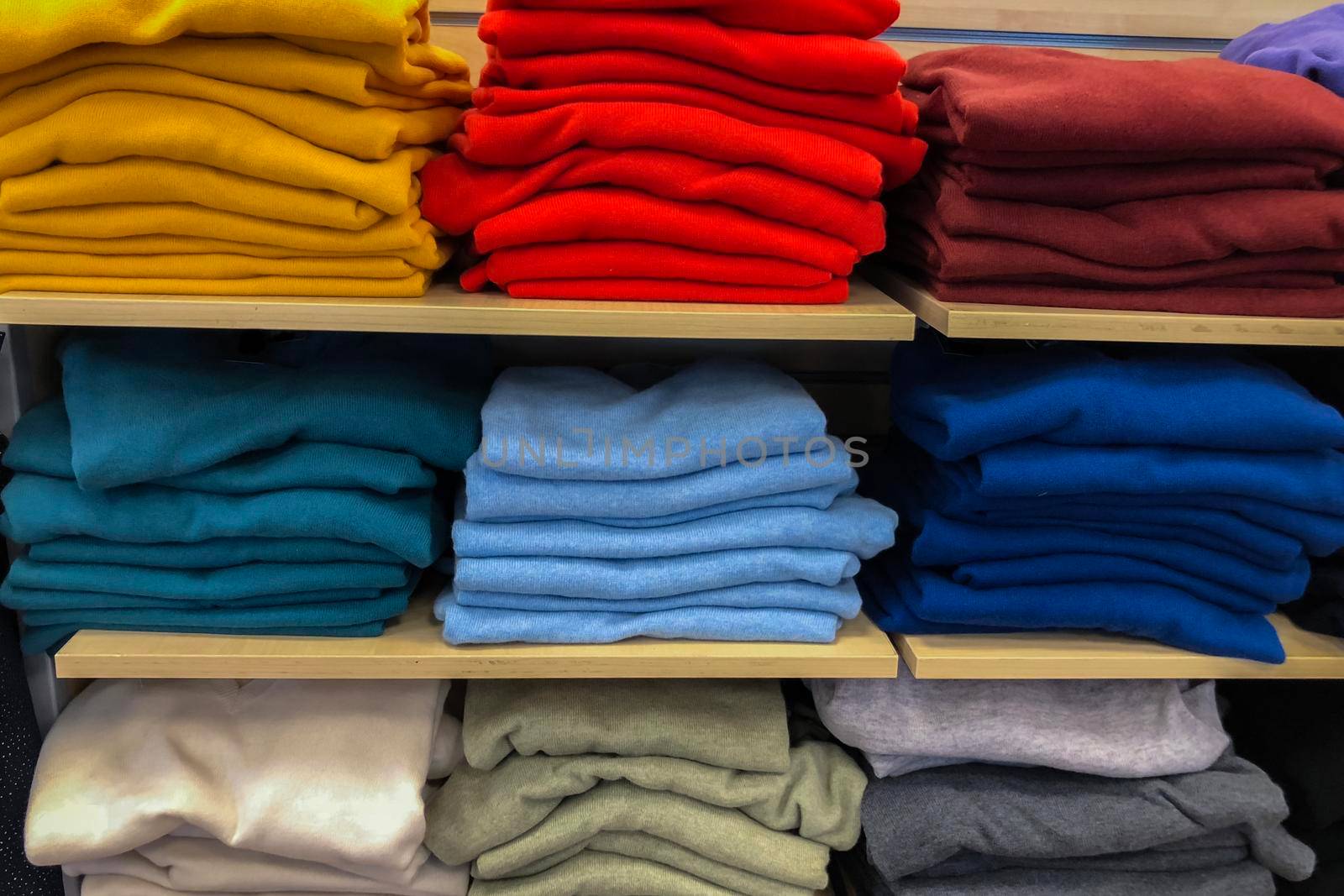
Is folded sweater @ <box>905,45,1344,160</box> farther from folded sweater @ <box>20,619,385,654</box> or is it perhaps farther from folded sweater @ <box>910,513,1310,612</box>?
folded sweater @ <box>20,619,385,654</box>

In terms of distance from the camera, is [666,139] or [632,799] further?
[632,799]

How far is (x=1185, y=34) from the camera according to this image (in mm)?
1015

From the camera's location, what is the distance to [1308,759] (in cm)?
88

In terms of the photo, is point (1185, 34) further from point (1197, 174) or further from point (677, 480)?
point (677, 480)

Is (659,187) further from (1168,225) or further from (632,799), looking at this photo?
(632,799)

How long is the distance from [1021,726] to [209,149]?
2.92 ft

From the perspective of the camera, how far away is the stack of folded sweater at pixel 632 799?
0.81 m

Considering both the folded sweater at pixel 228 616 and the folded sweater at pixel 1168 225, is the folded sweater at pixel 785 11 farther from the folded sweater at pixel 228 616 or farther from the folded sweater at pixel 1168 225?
the folded sweater at pixel 228 616

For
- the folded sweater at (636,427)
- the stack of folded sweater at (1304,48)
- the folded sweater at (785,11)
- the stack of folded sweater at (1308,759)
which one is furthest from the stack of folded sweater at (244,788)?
the stack of folded sweater at (1304,48)

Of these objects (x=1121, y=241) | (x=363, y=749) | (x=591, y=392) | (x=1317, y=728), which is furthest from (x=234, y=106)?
(x=1317, y=728)

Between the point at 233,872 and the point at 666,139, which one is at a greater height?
the point at 666,139

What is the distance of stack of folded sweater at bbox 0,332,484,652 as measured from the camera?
28.5 inches

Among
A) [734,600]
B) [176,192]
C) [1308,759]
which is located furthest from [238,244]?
[1308,759]

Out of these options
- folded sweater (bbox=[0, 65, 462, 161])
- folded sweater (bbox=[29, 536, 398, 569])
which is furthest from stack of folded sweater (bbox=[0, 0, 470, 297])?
folded sweater (bbox=[29, 536, 398, 569])
